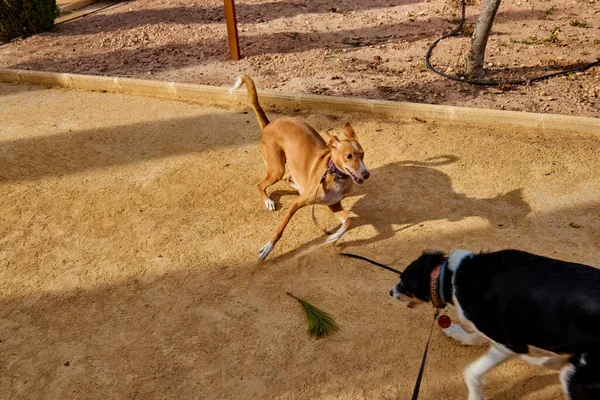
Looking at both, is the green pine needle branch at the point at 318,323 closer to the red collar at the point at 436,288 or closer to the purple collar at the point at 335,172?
the red collar at the point at 436,288

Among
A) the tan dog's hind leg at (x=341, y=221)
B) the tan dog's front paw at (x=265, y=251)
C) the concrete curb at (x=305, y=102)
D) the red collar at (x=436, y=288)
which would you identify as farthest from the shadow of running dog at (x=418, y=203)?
the red collar at (x=436, y=288)

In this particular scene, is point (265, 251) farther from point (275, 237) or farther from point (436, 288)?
point (436, 288)

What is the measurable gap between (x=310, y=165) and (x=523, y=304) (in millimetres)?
2646

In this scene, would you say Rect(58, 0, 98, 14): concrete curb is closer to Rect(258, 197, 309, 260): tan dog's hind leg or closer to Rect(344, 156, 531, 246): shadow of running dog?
Rect(344, 156, 531, 246): shadow of running dog

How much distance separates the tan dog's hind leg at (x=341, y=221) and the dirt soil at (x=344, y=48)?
10.6ft

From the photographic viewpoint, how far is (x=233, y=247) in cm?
499

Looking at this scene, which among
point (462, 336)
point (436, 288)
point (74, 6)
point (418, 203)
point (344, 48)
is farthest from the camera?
point (74, 6)

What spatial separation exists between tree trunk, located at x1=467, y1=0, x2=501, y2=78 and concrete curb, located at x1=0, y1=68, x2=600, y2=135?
1.54 m

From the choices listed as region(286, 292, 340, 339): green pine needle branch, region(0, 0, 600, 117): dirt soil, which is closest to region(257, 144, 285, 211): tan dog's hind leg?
region(286, 292, 340, 339): green pine needle branch

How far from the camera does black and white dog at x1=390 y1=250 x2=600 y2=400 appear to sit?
8.70 ft

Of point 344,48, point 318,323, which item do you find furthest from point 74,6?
point 318,323

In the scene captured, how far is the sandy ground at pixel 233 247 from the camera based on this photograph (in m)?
3.67

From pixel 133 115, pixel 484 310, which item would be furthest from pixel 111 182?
pixel 484 310

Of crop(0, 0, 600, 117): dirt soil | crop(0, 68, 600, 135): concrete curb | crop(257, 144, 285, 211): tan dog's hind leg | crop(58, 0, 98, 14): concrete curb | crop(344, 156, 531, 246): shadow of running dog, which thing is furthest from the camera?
crop(58, 0, 98, 14): concrete curb
